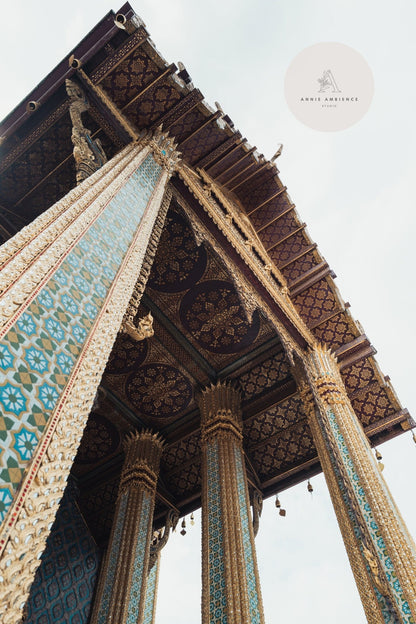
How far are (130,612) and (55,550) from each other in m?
2.16

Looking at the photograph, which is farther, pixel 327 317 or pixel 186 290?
pixel 327 317

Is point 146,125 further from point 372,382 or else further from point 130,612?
point 130,612

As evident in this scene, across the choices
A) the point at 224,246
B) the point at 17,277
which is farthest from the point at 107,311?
the point at 224,246

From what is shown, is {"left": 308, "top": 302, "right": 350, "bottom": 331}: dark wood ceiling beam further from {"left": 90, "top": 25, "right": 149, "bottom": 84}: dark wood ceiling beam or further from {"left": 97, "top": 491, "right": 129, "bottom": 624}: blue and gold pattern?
{"left": 90, "top": 25, "right": 149, "bottom": 84}: dark wood ceiling beam

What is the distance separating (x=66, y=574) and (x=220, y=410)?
3.26m

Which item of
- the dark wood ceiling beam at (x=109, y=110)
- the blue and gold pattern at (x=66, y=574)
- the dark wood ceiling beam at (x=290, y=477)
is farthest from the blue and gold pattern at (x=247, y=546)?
the dark wood ceiling beam at (x=109, y=110)

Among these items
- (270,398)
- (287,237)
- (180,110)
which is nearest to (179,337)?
(270,398)

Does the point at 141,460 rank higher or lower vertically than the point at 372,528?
higher

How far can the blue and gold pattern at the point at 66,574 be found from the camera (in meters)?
6.35

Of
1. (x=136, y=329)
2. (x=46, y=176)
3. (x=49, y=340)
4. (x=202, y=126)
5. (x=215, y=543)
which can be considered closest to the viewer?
(x=49, y=340)

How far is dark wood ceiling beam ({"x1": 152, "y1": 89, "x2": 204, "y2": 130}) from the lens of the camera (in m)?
5.86

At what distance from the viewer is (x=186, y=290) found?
6965 millimetres

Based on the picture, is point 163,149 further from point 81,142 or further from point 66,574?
point 66,574

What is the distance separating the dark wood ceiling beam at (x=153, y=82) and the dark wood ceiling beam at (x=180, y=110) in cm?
34
